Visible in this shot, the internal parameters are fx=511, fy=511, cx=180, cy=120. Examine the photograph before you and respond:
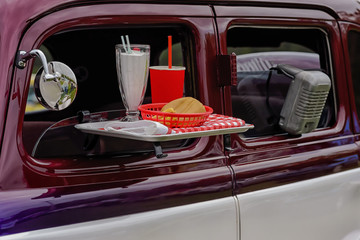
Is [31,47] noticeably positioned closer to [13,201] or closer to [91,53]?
[13,201]

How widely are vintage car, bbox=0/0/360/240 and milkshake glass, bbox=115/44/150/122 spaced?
0.11 m

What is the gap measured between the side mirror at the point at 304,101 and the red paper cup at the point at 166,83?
2.07 feet

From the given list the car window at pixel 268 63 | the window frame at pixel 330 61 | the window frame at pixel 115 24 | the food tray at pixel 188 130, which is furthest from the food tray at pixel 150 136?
the car window at pixel 268 63

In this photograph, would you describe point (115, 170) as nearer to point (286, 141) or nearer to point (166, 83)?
point (166, 83)

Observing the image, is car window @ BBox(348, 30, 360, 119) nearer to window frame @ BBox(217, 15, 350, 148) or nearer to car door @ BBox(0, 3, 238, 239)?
window frame @ BBox(217, 15, 350, 148)

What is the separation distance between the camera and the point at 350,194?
7.64ft

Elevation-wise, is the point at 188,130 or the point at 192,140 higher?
the point at 188,130

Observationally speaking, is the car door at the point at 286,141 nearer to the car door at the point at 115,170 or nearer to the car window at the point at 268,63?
the car window at the point at 268,63

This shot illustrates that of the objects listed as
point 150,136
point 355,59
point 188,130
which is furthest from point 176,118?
point 355,59

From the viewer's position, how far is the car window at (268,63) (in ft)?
7.89

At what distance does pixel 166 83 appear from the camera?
1841 millimetres

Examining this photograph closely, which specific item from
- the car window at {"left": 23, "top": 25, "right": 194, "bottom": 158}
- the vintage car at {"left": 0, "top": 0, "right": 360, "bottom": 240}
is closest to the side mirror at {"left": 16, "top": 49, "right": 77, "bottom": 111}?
the vintage car at {"left": 0, "top": 0, "right": 360, "bottom": 240}

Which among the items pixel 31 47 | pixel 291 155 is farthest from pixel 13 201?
pixel 291 155

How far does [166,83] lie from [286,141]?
2.19 ft
